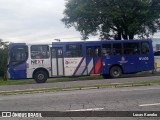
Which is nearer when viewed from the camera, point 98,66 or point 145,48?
point 98,66

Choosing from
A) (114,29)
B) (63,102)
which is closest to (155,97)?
(63,102)

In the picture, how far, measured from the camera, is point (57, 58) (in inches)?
911

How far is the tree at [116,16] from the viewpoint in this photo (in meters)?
33.1

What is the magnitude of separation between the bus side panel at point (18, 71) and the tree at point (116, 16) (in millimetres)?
13006

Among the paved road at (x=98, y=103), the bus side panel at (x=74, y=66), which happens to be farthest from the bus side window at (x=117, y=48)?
the paved road at (x=98, y=103)

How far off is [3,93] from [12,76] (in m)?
A: 6.40

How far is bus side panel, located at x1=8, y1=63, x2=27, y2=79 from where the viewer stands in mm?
22391

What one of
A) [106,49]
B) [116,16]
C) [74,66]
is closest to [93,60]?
[106,49]

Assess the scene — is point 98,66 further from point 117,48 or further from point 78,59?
point 117,48

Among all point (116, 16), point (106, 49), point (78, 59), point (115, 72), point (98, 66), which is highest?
point (116, 16)

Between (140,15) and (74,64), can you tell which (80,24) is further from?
(74,64)

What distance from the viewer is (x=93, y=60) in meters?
24.0

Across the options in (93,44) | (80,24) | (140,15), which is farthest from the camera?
(80,24)

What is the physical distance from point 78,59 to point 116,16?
1053 centimetres
